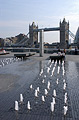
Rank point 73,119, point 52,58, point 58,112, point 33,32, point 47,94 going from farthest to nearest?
point 33,32, point 52,58, point 47,94, point 58,112, point 73,119

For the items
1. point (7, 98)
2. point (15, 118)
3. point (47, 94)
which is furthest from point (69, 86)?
point (15, 118)

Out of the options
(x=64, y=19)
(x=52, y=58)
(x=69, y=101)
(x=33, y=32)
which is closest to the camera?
(x=69, y=101)

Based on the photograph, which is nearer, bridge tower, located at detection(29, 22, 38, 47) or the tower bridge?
the tower bridge

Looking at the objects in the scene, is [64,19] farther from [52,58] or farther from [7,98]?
[7,98]

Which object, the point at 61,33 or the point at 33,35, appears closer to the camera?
the point at 61,33

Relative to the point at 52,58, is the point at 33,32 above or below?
above

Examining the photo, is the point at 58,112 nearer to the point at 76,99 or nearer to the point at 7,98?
the point at 76,99

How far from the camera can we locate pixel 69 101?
605 centimetres

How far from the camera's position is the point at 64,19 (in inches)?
3652

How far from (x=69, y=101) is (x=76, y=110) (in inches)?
30.4

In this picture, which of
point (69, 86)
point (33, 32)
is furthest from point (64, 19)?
point (69, 86)

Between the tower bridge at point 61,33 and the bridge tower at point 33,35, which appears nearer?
the tower bridge at point 61,33

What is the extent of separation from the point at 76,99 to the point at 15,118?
2.56 m

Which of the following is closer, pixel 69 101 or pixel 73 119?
pixel 73 119
